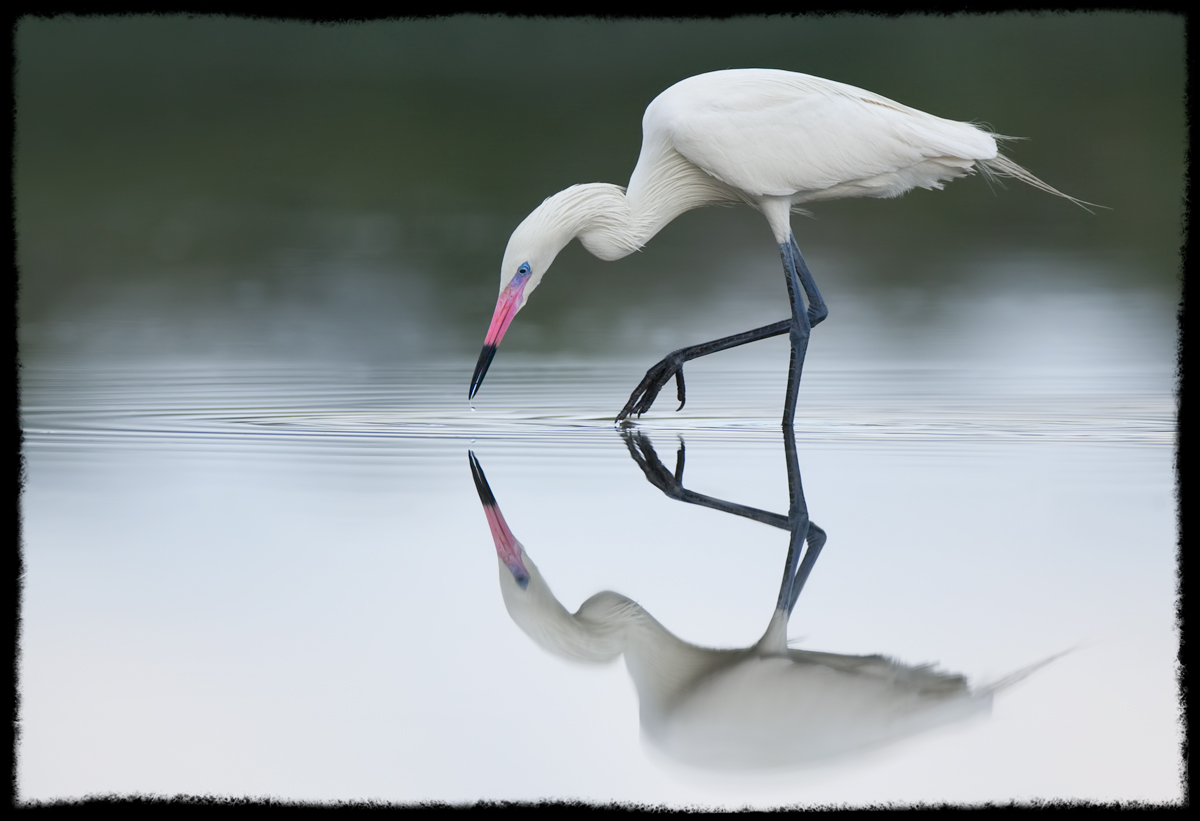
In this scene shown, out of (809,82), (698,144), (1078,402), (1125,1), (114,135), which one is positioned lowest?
(1078,402)

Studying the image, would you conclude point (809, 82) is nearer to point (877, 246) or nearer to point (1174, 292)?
point (1174, 292)

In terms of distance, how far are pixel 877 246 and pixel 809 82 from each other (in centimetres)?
604

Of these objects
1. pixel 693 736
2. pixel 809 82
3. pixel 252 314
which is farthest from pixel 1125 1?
pixel 693 736

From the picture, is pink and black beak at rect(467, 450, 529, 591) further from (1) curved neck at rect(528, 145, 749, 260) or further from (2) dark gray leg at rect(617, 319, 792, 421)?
(1) curved neck at rect(528, 145, 749, 260)

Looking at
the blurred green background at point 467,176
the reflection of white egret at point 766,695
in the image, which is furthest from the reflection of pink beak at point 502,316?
the reflection of white egret at point 766,695

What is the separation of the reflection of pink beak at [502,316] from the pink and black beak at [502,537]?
105 cm

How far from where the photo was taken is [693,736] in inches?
115

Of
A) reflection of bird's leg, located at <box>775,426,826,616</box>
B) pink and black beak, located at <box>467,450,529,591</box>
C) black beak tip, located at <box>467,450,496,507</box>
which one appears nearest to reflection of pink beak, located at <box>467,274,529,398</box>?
black beak tip, located at <box>467,450,496,507</box>

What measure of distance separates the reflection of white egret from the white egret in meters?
2.75

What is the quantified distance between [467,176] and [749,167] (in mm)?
8455

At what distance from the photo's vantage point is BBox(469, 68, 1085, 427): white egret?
20.0 feet

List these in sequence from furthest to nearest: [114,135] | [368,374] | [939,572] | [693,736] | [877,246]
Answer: [114,135], [877,246], [368,374], [939,572], [693,736]

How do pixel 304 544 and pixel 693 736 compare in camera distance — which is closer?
pixel 693 736

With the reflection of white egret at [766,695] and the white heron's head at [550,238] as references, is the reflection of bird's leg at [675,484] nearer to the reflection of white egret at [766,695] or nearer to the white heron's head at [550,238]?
the white heron's head at [550,238]
